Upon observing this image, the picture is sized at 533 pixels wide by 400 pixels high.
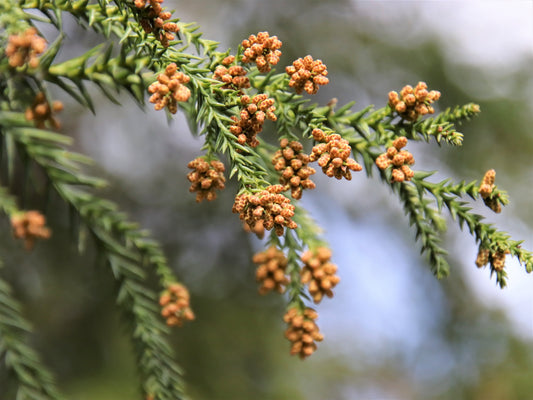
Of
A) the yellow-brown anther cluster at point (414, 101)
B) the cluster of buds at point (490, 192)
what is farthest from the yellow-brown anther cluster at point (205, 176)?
the cluster of buds at point (490, 192)

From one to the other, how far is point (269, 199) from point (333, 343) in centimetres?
292

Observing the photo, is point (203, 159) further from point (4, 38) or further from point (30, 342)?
point (30, 342)

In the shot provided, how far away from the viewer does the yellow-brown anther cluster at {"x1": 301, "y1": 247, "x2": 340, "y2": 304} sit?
1.21 m

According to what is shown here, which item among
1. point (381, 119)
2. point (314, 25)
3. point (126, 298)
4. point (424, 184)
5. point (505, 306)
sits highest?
point (314, 25)

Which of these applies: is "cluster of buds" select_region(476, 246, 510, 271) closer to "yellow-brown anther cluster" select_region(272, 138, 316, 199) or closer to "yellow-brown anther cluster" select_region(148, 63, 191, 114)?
"yellow-brown anther cluster" select_region(272, 138, 316, 199)

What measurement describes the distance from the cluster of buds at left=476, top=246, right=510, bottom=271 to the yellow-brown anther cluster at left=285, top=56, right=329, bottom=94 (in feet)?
1.69

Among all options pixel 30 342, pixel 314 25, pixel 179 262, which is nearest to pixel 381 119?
pixel 179 262

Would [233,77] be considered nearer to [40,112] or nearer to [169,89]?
[169,89]

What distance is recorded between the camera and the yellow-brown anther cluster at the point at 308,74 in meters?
0.97

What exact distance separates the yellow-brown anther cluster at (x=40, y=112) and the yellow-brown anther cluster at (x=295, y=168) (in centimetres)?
45

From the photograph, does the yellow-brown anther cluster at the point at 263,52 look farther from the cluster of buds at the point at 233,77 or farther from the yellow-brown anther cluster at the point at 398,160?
the yellow-brown anther cluster at the point at 398,160

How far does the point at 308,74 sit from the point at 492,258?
57 centimetres

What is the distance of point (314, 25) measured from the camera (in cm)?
348

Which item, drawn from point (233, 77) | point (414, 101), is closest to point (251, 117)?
point (233, 77)
